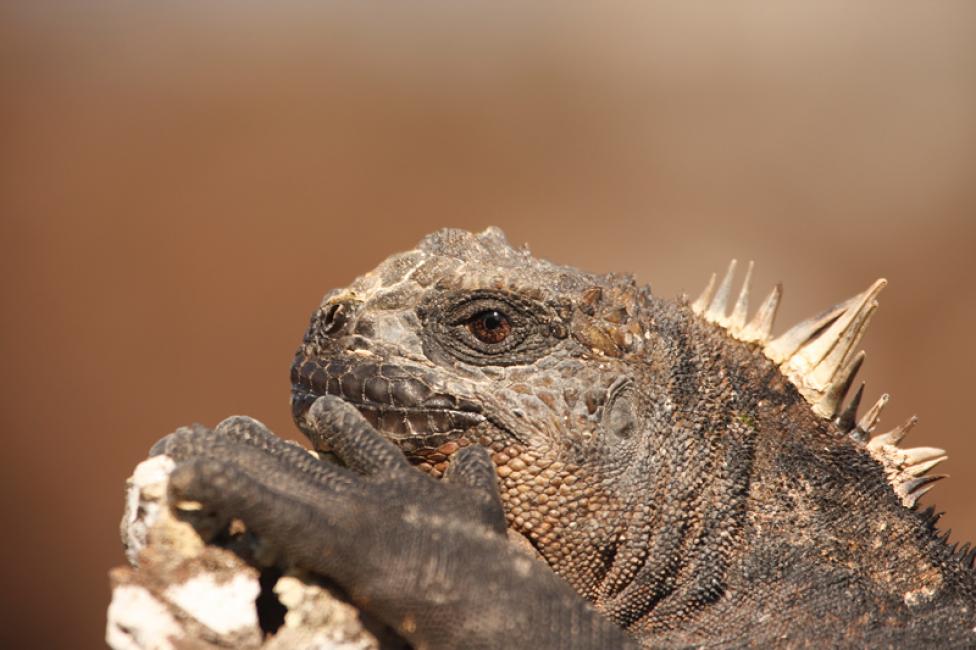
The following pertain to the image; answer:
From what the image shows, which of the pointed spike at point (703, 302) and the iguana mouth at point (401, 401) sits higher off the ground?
the pointed spike at point (703, 302)

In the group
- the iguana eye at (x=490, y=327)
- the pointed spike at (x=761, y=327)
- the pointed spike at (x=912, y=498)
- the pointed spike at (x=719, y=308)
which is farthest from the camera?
the pointed spike at (x=719, y=308)

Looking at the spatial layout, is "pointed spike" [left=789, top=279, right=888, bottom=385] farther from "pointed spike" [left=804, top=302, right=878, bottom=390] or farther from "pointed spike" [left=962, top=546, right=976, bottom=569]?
"pointed spike" [left=962, top=546, right=976, bottom=569]

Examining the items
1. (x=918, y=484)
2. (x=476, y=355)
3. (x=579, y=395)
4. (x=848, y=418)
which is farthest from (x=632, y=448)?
(x=918, y=484)

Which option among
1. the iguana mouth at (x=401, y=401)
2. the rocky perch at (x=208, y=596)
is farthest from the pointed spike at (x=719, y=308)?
the rocky perch at (x=208, y=596)

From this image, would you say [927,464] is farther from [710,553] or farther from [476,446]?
[476,446]

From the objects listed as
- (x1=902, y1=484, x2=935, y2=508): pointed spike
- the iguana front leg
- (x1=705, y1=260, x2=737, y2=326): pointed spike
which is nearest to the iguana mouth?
the iguana front leg

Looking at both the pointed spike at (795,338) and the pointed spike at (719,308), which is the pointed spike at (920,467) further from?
the pointed spike at (719,308)
